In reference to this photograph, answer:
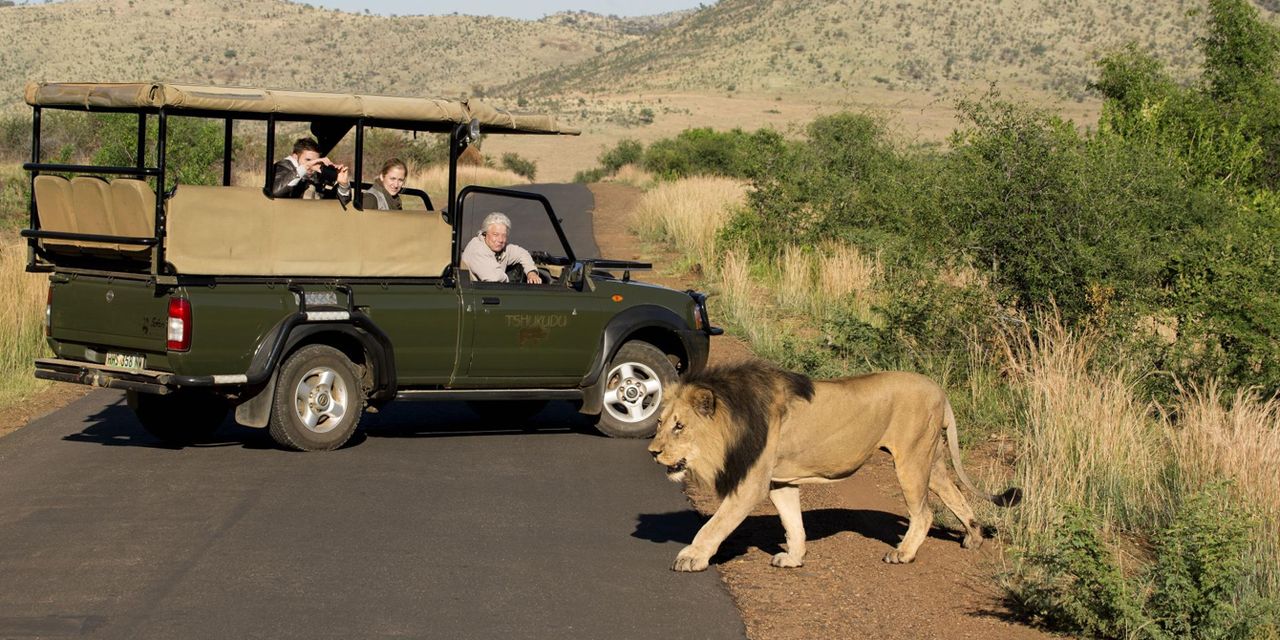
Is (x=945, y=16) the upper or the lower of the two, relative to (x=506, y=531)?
upper

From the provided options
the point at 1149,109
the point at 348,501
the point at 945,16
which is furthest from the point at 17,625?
the point at 945,16

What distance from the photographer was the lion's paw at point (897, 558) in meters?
8.16

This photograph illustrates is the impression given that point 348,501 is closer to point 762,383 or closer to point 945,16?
point 762,383

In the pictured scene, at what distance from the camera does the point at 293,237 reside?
10.9m

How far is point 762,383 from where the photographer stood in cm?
789

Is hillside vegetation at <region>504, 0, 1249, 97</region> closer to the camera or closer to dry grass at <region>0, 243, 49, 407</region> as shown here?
dry grass at <region>0, 243, 49, 407</region>

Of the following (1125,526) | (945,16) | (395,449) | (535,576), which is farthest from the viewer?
(945,16)

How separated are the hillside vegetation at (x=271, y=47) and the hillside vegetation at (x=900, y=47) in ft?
38.6

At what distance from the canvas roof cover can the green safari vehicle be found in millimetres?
15

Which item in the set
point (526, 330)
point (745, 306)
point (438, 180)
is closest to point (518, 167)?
point (438, 180)

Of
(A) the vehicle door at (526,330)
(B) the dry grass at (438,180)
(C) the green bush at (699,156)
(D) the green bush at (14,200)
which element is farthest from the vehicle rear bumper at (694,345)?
(C) the green bush at (699,156)

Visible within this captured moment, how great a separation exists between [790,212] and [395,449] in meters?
14.9

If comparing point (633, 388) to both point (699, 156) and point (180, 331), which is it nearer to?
point (180, 331)

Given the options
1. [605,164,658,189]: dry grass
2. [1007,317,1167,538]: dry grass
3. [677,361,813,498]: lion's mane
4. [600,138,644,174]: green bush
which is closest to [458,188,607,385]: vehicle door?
[1007,317,1167,538]: dry grass
